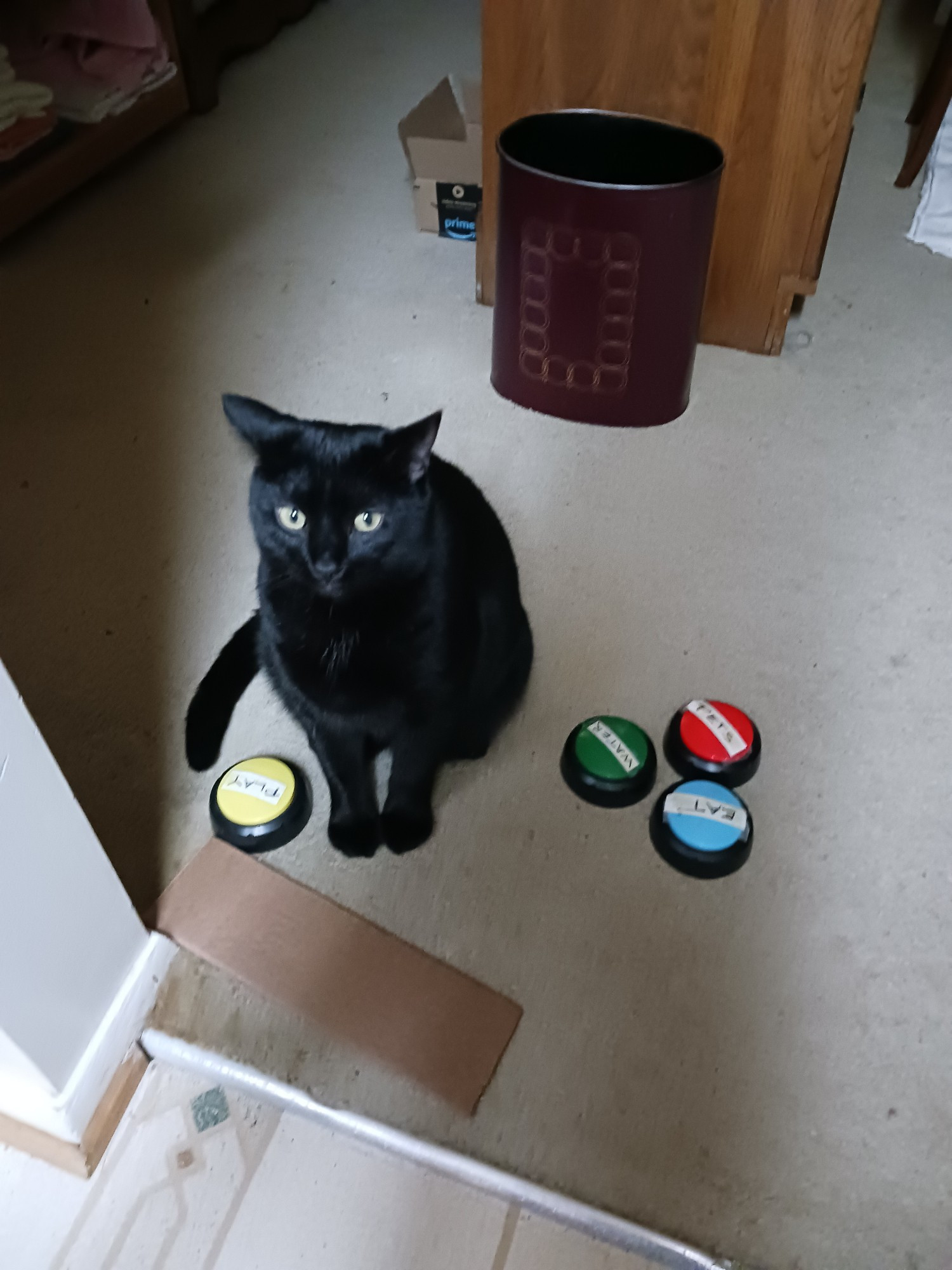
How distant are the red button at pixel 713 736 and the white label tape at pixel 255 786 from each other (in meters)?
0.45

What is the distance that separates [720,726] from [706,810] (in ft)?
0.36

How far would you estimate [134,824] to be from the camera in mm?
1050

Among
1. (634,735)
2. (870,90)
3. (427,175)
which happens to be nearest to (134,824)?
(634,735)

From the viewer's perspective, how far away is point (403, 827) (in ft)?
3.30

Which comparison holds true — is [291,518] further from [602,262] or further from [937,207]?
[937,207]

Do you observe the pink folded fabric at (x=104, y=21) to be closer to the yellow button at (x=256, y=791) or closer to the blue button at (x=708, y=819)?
the yellow button at (x=256, y=791)

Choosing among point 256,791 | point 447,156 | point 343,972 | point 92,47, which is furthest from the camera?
point 92,47

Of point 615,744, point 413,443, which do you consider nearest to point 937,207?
point 615,744

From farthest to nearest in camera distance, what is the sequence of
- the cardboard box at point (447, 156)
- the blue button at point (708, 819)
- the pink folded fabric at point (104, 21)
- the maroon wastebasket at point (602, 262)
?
1. the pink folded fabric at point (104, 21)
2. the cardboard box at point (447, 156)
3. the maroon wastebasket at point (602, 262)
4. the blue button at point (708, 819)

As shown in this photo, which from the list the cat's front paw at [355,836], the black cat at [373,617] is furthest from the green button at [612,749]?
the cat's front paw at [355,836]

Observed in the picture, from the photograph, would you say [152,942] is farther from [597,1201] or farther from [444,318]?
[444,318]

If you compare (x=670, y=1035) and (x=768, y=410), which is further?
(x=768, y=410)

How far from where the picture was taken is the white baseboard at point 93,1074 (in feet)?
2.54

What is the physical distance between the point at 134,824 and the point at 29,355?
3.40 feet
